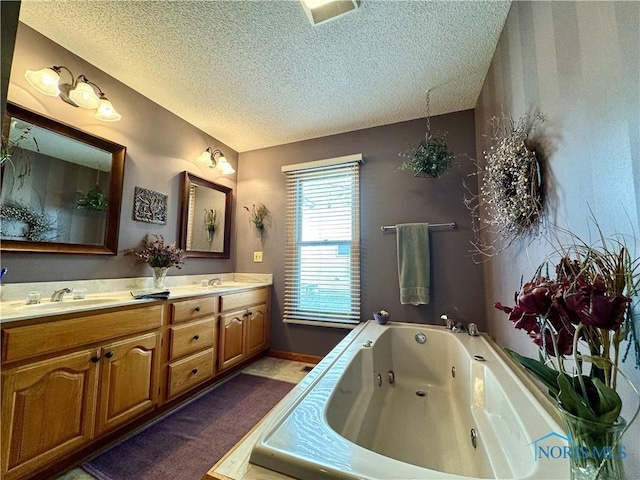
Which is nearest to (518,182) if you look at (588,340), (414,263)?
(588,340)

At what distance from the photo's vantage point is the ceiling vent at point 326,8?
4.43 ft

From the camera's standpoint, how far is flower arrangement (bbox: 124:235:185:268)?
2025mm

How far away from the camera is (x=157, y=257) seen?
205 cm

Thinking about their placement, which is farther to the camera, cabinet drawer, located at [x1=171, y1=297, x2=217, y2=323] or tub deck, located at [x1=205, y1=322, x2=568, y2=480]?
cabinet drawer, located at [x1=171, y1=297, x2=217, y2=323]

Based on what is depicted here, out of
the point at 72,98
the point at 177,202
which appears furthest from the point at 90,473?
the point at 72,98

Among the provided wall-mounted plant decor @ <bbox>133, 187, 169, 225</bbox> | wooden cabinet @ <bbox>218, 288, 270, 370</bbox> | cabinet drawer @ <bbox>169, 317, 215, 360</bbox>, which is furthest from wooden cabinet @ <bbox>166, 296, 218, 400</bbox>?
wall-mounted plant decor @ <bbox>133, 187, 169, 225</bbox>

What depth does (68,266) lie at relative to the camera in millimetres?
1646

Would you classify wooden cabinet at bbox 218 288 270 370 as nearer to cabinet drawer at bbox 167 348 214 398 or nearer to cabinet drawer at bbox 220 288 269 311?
cabinet drawer at bbox 220 288 269 311

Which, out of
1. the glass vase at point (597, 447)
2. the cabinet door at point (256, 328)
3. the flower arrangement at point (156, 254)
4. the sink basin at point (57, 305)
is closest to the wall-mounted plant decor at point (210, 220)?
the flower arrangement at point (156, 254)

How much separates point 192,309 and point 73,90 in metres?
1.62

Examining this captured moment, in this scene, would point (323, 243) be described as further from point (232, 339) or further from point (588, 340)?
point (588, 340)

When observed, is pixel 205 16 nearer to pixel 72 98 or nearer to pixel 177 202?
pixel 72 98

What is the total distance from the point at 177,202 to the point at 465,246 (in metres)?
2.68

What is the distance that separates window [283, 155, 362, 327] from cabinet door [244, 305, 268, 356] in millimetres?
255
